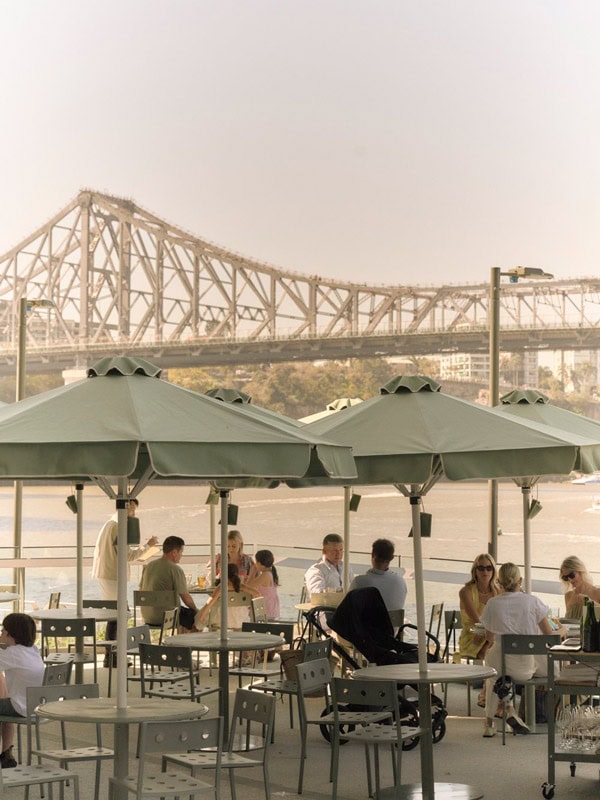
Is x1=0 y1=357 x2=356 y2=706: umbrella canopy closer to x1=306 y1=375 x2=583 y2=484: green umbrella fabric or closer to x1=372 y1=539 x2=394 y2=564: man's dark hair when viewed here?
x1=306 y1=375 x2=583 y2=484: green umbrella fabric

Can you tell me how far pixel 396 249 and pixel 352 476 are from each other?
8407 cm

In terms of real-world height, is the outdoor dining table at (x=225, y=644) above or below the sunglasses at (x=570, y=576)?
below

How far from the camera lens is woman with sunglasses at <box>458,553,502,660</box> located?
25.0 ft

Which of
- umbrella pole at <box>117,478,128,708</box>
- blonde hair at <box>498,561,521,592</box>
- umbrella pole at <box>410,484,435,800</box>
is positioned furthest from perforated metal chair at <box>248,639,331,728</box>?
umbrella pole at <box>117,478,128,708</box>

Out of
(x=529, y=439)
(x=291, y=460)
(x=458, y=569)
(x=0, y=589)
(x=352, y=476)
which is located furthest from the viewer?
(x=0, y=589)

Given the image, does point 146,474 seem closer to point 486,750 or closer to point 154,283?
point 486,750

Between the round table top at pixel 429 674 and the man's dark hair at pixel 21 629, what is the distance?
141cm

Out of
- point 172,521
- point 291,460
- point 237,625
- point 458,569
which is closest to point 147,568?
point 237,625

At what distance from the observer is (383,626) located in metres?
6.43

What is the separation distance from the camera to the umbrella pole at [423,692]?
5.10 meters

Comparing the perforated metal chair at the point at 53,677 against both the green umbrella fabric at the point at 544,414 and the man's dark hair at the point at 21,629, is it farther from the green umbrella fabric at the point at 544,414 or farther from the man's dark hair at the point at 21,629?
the green umbrella fabric at the point at 544,414

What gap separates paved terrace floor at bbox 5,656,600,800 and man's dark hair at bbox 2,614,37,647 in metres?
0.65

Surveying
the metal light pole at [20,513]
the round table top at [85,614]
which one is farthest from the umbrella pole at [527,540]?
the metal light pole at [20,513]

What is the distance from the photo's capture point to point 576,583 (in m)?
7.80
